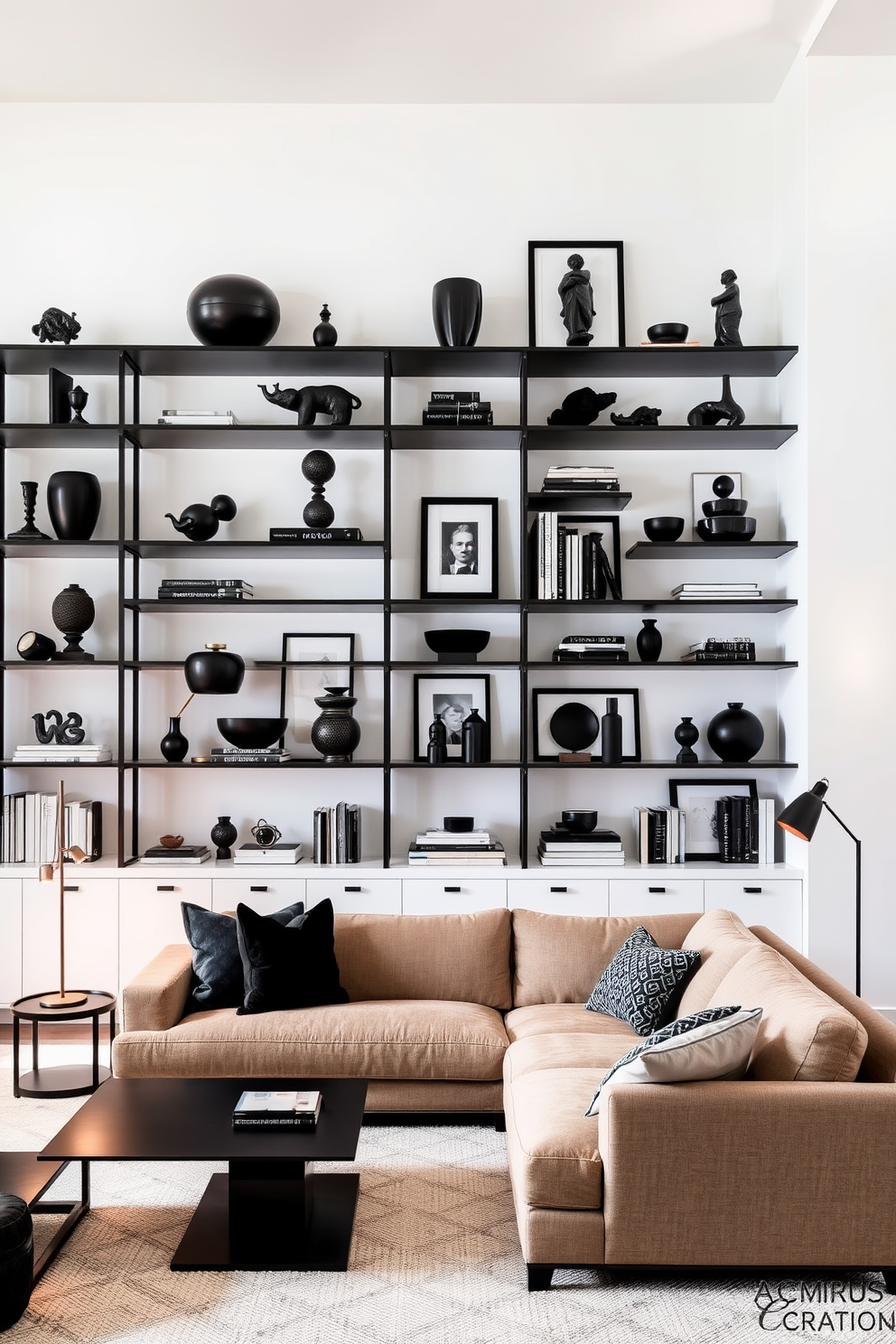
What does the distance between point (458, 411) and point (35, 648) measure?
6.78 feet

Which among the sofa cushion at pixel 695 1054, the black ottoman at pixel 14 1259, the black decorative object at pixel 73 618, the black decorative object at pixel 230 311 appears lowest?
the black ottoman at pixel 14 1259

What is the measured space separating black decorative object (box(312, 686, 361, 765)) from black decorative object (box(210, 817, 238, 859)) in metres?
0.52

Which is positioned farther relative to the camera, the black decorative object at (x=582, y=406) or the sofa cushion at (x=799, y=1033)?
the black decorative object at (x=582, y=406)

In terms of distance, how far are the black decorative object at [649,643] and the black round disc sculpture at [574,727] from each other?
0.35 metres

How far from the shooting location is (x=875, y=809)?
418cm

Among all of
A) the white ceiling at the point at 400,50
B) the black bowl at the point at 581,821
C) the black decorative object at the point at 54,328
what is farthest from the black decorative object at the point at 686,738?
the black decorative object at the point at 54,328

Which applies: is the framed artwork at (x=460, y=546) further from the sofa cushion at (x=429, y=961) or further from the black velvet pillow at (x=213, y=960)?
the black velvet pillow at (x=213, y=960)

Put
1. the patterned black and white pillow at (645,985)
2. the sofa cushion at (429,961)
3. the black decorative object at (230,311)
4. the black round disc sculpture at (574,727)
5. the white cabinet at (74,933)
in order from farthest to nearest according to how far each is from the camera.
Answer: the black round disc sculpture at (574,727), the black decorative object at (230,311), the white cabinet at (74,933), the sofa cushion at (429,961), the patterned black and white pillow at (645,985)

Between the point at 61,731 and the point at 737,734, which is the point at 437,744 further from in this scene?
the point at 61,731

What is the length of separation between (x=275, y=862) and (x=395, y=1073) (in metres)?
1.33

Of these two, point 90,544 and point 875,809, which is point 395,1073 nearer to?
point 875,809

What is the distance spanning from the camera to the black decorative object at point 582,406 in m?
4.42

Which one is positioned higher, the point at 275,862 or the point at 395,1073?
the point at 275,862

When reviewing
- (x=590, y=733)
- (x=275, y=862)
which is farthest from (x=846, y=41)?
(x=275, y=862)
